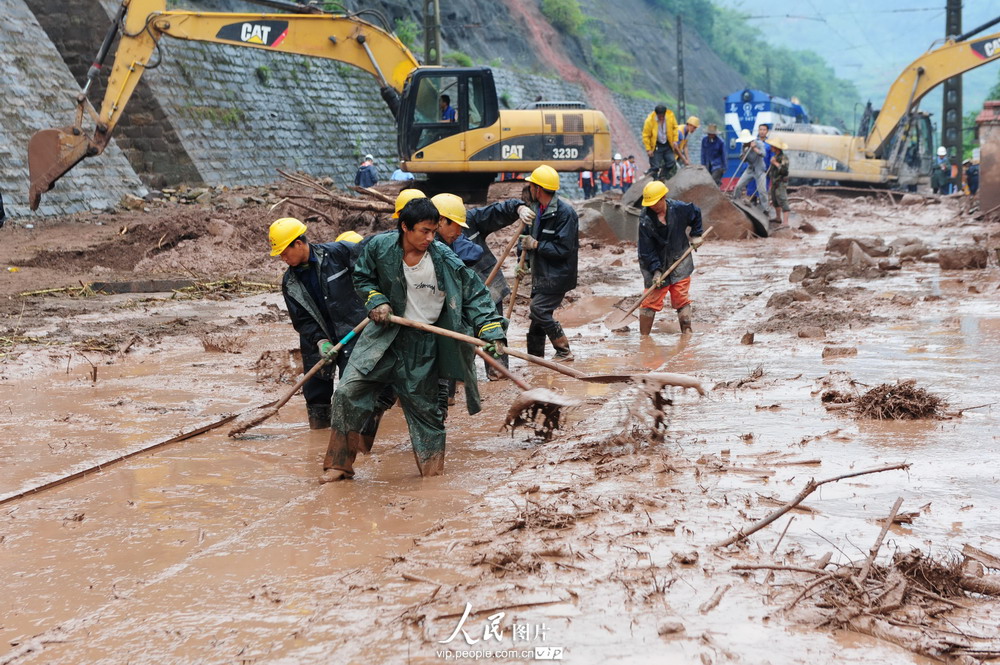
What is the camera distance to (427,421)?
4891 mm

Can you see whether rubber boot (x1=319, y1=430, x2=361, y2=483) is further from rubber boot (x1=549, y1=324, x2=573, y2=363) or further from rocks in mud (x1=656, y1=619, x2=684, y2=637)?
rubber boot (x1=549, y1=324, x2=573, y2=363)

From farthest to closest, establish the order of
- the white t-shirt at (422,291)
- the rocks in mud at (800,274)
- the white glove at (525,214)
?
1. the rocks in mud at (800,274)
2. the white glove at (525,214)
3. the white t-shirt at (422,291)

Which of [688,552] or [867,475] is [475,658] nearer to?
[688,552]

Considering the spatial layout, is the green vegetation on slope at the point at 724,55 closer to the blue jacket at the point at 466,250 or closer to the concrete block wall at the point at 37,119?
the concrete block wall at the point at 37,119

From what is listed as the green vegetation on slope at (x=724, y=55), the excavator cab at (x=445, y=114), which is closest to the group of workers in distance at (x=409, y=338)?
the excavator cab at (x=445, y=114)

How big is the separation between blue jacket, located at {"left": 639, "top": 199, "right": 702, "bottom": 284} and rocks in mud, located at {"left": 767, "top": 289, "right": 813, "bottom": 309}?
163 centimetres

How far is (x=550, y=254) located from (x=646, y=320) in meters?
1.65

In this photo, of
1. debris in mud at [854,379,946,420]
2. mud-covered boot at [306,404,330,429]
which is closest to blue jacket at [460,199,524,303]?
mud-covered boot at [306,404,330,429]

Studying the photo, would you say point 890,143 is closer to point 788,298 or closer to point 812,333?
point 788,298

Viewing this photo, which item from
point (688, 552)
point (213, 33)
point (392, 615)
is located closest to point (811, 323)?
point (688, 552)

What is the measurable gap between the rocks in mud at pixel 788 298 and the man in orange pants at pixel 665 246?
5.04 ft

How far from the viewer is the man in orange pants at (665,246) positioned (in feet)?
28.5

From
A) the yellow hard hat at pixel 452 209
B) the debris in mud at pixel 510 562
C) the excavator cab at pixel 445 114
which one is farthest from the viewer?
the excavator cab at pixel 445 114

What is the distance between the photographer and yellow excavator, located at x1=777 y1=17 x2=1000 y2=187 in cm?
2220
